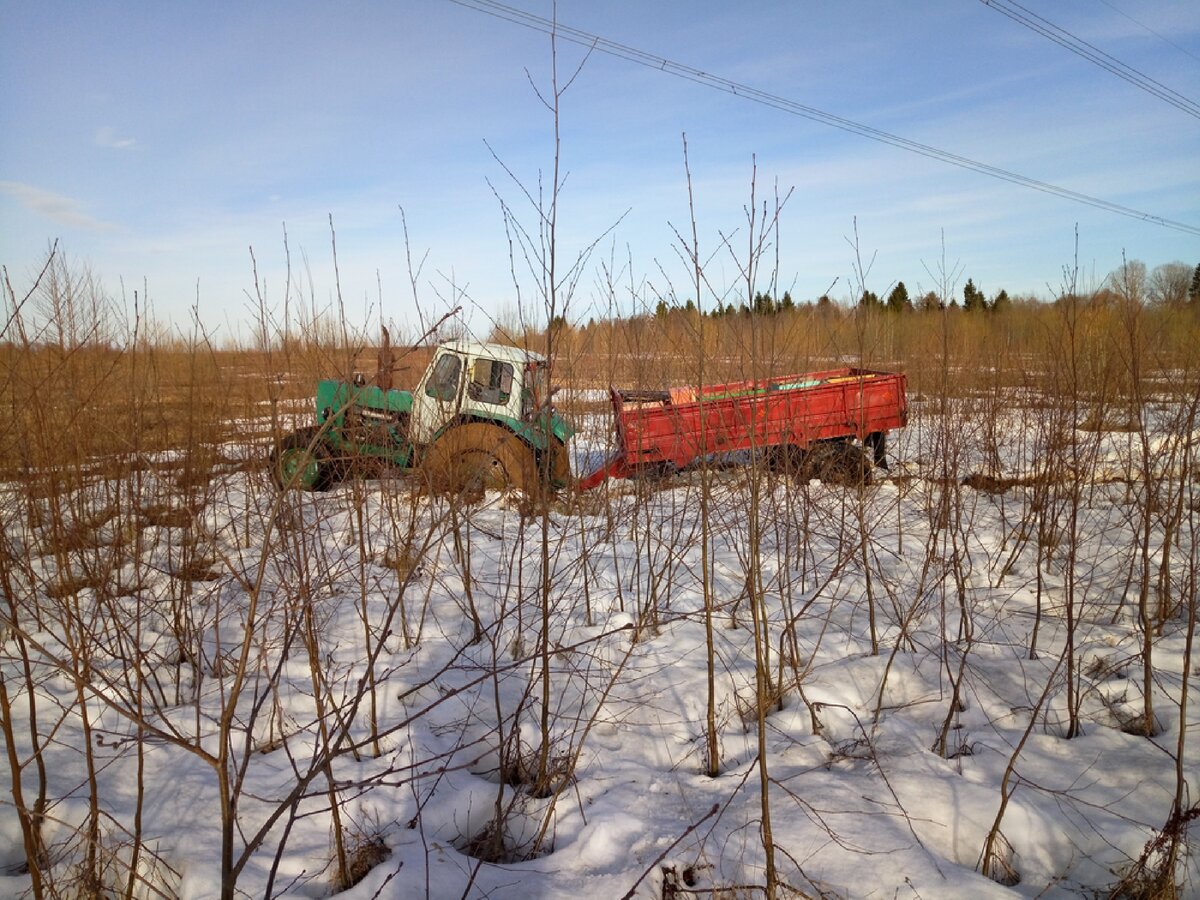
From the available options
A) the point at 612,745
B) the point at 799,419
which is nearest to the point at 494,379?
the point at 799,419

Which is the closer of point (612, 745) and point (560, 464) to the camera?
point (612, 745)

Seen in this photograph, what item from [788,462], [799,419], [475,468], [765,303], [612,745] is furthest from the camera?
[799,419]

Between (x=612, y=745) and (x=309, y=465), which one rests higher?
(x=309, y=465)

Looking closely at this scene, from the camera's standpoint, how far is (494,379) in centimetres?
670

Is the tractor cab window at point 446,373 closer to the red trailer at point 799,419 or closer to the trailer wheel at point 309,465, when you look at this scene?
the trailer wheel at point 309,465

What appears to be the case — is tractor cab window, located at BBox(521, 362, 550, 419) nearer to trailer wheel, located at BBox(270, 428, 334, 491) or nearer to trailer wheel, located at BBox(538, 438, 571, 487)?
trailer wheel, located at BBox(538, 438, 571, 487)

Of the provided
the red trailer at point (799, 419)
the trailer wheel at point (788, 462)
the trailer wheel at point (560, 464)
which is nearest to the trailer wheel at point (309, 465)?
the trailer wheel at point (560, 464)

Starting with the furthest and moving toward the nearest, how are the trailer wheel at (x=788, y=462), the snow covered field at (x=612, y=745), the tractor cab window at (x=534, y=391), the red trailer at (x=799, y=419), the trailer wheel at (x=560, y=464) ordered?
the red trailer at (x=799, y=419), the trailer wheel at (x=560, y=464), the trailer wheel at (x=788, y=462), the tractor cab window at (x=534, y=391), the snow covered field at (x=612, y=745)

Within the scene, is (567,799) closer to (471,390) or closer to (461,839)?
(461,839)

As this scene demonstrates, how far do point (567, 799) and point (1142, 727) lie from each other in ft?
8.26

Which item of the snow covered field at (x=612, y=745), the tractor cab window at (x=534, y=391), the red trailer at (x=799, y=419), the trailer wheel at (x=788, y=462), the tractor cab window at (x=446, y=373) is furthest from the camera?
the red trailer at (x=799, y=419)

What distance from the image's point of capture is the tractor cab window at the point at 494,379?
662 centimetres

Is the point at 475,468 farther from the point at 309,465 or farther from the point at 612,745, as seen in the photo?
the point at 612,745

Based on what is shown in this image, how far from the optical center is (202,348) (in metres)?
4.45
